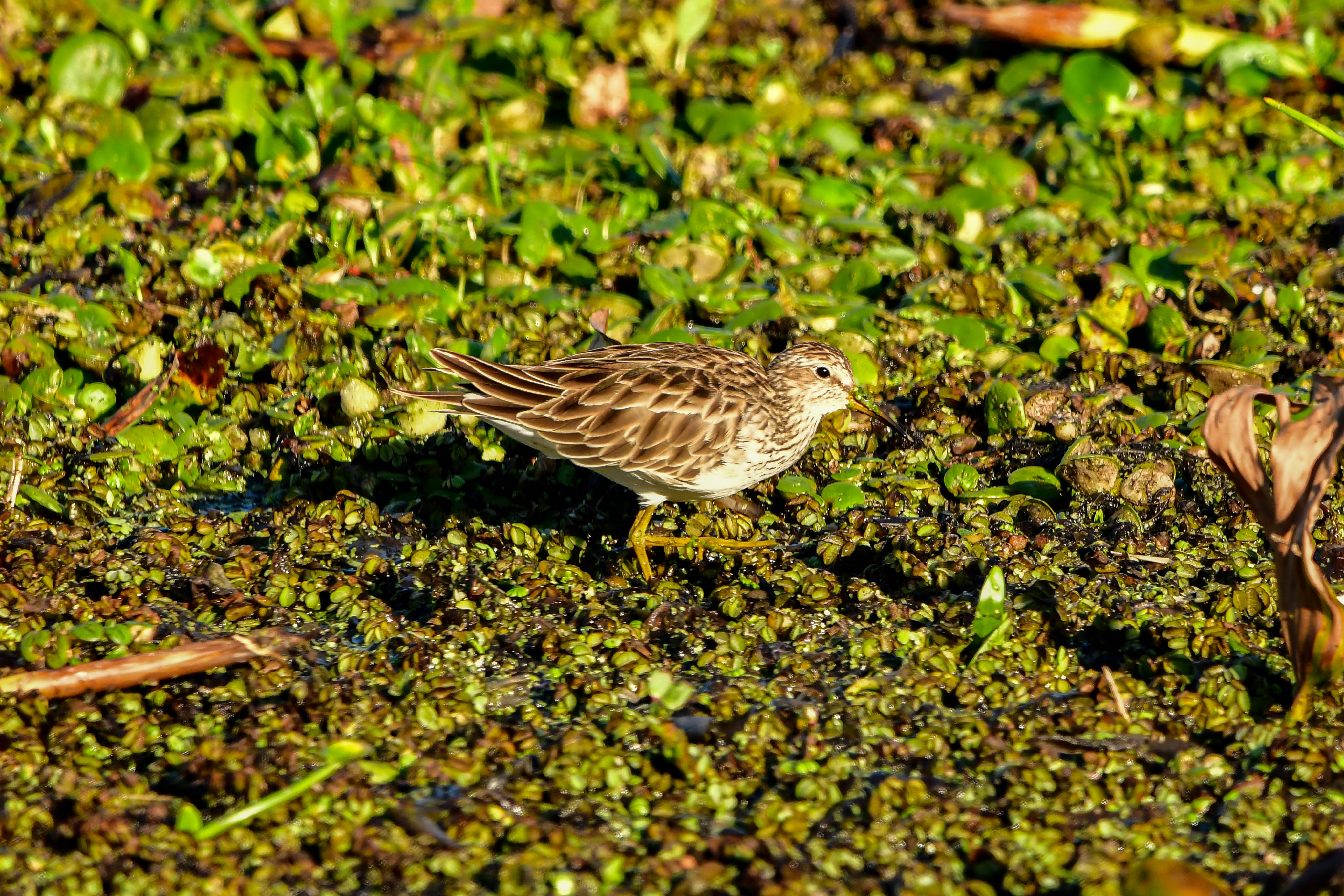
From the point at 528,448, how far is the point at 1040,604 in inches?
102

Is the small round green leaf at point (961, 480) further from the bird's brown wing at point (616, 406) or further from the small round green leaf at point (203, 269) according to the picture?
the small round green leaf at point (203, 269)

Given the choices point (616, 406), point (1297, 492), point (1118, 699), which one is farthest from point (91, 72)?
point (1297, 492)

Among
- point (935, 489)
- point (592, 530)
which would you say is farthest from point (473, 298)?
point (935, 489)

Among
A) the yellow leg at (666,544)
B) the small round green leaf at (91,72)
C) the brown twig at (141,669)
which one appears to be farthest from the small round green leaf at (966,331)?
the small round green leaf at (91,72)

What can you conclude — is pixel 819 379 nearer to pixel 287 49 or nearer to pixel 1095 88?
pixel 1095 88

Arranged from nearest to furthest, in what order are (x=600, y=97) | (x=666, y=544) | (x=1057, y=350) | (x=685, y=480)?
(x=685, y=480) < (x=666, y=544) < (x=1057, y=350) < (x=600, y=97)

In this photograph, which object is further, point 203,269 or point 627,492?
point 203,269

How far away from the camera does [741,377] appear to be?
6.23 meters

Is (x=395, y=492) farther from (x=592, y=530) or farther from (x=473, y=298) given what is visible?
(x=473, y=298)

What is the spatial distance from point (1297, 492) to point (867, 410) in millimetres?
2468

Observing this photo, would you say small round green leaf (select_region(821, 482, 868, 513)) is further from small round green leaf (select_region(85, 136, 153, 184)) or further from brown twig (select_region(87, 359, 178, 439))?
small round green leaf (select_region(85, 136, 153, 184))

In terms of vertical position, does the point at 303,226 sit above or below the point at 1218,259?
above

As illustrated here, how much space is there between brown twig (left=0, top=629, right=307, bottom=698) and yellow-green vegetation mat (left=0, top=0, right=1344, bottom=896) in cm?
6

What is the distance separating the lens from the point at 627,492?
6.58 meters
